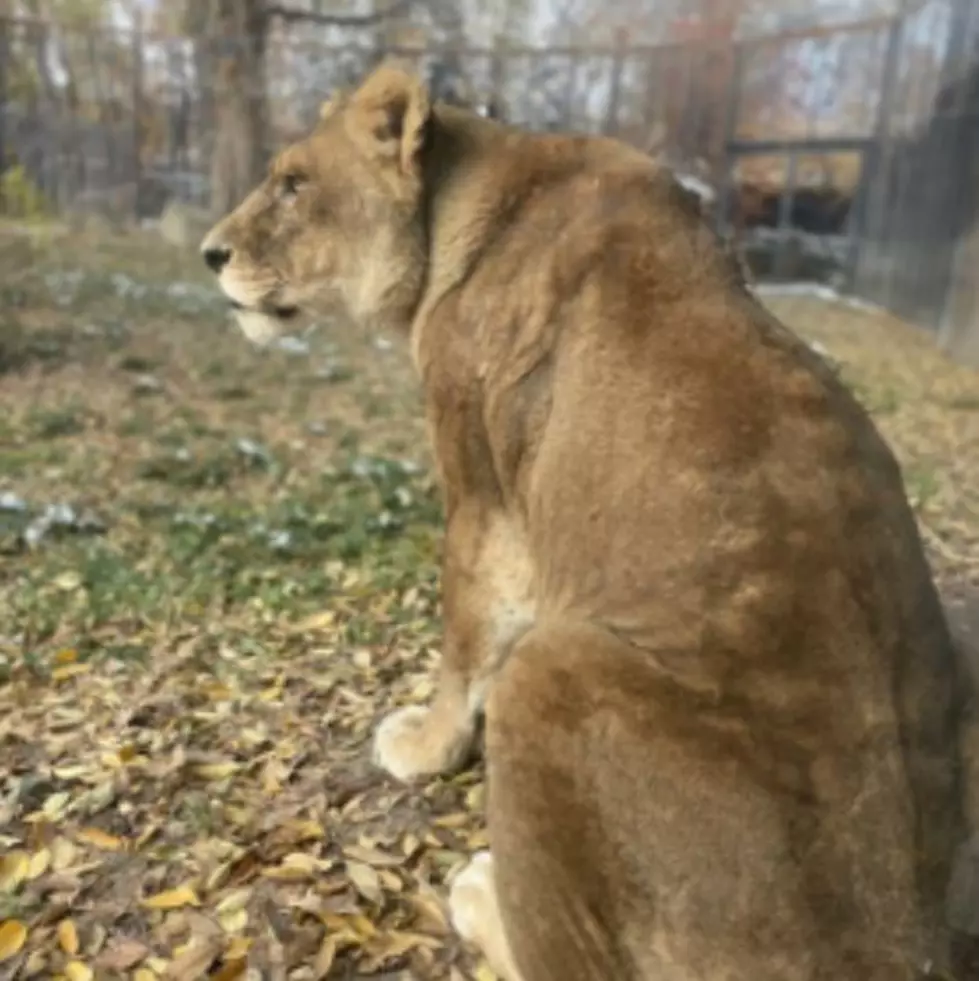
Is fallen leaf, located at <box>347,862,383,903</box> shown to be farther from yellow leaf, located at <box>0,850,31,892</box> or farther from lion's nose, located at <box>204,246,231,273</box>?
lion's nose, located at <box>204,246,231,273</box>

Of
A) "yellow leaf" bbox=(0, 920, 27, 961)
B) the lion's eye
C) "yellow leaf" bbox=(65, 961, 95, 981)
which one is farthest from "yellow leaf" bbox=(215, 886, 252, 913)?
the lion's eye

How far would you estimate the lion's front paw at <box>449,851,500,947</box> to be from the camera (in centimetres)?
251

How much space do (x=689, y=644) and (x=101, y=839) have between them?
1517 mm

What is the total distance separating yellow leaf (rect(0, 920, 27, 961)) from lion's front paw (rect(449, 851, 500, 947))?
32.3 inches

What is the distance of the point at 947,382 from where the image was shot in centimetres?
527

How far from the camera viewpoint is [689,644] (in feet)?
6.57

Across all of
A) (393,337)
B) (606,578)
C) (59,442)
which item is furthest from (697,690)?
(59,442)

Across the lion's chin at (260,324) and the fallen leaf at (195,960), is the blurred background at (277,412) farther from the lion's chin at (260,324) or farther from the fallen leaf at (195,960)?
the lion's chin at (260,324)

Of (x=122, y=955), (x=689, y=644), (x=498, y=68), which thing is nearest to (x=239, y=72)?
(x=498, y=68)

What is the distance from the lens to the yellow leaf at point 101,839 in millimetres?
2879

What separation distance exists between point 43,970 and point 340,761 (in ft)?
2.69

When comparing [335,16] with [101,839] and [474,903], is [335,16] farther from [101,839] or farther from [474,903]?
[474,903]

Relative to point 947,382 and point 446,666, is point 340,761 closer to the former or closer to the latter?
point 446,666

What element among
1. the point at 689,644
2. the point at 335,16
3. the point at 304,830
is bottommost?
the point at 304,830
